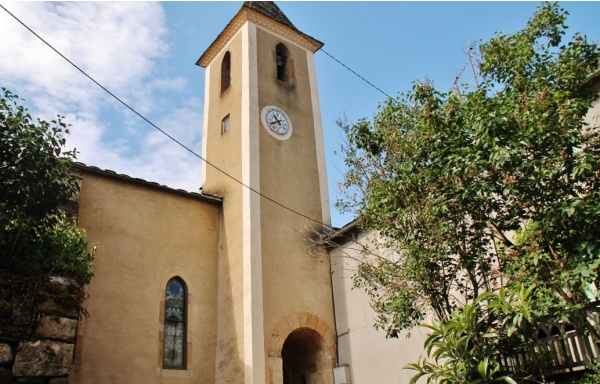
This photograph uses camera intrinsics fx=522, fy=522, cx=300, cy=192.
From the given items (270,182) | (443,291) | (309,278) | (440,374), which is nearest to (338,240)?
(309,278)

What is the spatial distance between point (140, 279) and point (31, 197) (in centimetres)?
504

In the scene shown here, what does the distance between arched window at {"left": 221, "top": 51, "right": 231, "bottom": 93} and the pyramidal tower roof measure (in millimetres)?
530

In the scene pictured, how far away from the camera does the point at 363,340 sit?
39.1 ft

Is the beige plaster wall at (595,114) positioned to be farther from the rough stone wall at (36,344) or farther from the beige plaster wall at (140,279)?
the beige plaster wall at (140,279)

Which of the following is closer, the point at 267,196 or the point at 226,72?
the point at 267,196

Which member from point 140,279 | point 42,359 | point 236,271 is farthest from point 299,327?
point 42,359

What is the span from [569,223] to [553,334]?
2756 millimetres

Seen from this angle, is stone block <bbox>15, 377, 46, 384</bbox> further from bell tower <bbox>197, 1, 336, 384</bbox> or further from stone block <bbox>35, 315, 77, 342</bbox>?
bell tower <bbox>197, 1, 336, 384</bbox>

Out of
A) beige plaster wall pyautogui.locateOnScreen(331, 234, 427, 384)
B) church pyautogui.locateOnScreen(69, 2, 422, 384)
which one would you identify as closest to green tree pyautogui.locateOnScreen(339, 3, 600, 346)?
beige plaster wall pyautogui.locateOnScreen(331, 234, 427, 384)

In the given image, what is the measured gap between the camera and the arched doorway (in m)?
12.7

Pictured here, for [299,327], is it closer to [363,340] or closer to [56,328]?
[363,340]

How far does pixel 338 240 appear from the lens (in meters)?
13.5

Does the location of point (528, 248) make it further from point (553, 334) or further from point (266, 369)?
point (266, 369)

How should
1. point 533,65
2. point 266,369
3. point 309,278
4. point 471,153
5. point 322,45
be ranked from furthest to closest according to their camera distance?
point 322,45
point 309,278
point 266,369
point 533,65
point 471,153
